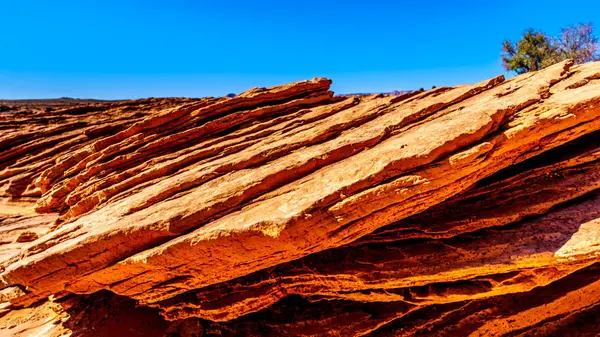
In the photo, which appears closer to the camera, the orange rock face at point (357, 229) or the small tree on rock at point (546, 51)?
the orange rock face at point (357, 229)

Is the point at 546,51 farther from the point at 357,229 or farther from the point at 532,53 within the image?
the point at 357,229

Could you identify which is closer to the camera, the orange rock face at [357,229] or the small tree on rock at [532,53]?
the orange rock face at [357,229]

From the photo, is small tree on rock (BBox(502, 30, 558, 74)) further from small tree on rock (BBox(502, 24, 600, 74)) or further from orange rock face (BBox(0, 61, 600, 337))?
orange rock face (BBox(0, 61, 600, 337))

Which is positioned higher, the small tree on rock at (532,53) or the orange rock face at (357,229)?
the small tree on rock at (532,53)

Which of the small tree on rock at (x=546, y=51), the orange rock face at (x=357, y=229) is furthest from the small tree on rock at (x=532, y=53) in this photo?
the orange rock face at (x=357, y=229)

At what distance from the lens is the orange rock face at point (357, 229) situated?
686cm

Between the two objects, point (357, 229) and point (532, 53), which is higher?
point (532, 53)

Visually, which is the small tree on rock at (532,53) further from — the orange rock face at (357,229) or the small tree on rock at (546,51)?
the orange rock face at (357,229)

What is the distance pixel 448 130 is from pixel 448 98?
3007 millimetres

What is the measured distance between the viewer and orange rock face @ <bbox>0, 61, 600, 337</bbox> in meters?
6.86

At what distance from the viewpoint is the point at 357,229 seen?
7.10 m

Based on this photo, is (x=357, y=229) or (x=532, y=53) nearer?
Answer: (x=357, y=229)

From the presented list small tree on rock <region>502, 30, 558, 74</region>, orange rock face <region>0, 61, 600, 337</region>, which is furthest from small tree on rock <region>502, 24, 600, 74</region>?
orange rock face <region>0, 61, 600, 337</region>

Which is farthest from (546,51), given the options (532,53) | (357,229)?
(357,229)
